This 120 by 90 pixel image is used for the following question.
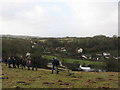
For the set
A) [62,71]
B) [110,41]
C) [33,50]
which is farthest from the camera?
A: [110,41]

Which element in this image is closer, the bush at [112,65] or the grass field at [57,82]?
the grass field at [57,82]

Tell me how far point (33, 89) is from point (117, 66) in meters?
48.7

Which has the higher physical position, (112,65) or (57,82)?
(57,82)

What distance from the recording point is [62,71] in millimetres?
23188

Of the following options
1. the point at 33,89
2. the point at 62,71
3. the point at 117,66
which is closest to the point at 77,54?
the point at 117,66

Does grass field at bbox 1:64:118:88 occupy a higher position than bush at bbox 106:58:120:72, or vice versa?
grass field at bbox 1:64:118:88

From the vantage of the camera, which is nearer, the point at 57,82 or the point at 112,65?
the point at 57,82

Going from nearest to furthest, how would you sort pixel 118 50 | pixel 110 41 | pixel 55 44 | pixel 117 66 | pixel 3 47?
pixel 117 66 → pixel 3 47 → pixel 118 50 → pixel 110 41 → pixel 55 44

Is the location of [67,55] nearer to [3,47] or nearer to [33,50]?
[33,50]

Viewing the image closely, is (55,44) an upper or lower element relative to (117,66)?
upper

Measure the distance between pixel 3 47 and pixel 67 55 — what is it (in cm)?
3270

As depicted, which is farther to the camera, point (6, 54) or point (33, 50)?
point (33, 50)

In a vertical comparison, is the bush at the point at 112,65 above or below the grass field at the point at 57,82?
below

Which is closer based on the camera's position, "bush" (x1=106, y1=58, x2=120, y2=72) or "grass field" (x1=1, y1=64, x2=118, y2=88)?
"grass field" (x1=1, y1=64, x2=118, y2=88)
